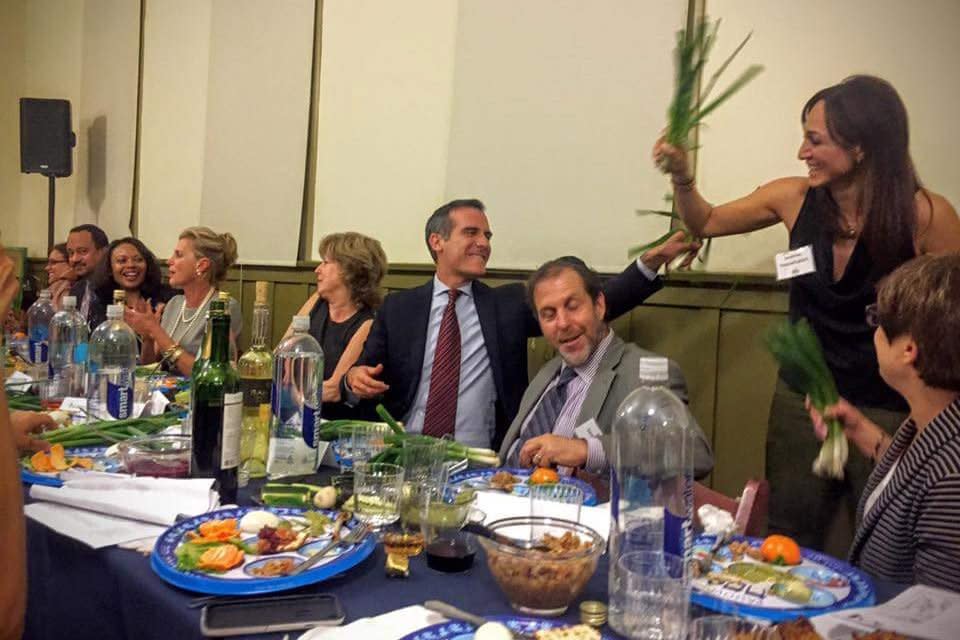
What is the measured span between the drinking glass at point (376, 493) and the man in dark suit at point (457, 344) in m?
1.37

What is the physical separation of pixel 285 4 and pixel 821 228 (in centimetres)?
393

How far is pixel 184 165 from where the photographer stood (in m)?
5.86

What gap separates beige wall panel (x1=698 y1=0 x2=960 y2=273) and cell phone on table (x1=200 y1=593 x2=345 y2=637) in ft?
6.92

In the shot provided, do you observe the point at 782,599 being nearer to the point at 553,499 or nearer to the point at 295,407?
the point at 553,499

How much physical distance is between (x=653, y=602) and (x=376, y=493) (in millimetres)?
539

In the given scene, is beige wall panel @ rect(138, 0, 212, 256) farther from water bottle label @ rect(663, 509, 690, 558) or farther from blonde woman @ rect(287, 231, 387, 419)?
water bottle label @ rect(663, 509, 690, 558)

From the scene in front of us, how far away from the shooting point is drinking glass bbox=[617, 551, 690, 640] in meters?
0.89

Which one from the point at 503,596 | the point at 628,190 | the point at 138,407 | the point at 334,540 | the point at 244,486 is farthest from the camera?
the point at 628,190

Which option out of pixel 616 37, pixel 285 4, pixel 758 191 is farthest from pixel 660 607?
pixel 285 4

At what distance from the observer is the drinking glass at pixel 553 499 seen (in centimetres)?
128

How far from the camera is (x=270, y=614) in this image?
923 millimetres

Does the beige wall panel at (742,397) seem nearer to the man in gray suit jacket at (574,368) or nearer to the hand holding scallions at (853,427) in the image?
the man in gray suit jacket at (574,368)

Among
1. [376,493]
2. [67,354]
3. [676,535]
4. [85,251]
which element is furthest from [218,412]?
[85,251]

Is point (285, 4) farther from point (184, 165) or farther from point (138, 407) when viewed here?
point (138, 407)
